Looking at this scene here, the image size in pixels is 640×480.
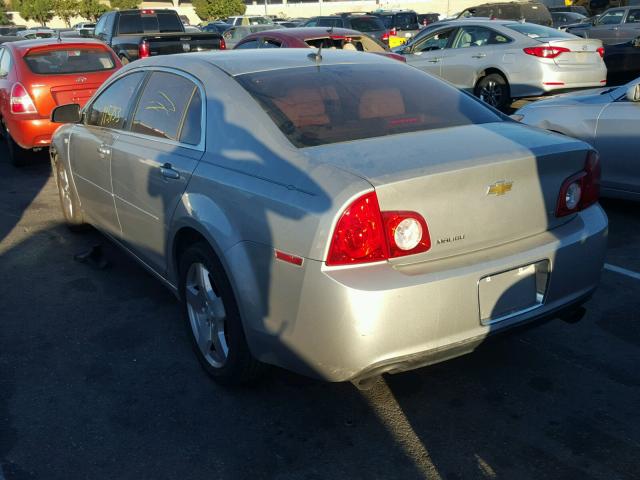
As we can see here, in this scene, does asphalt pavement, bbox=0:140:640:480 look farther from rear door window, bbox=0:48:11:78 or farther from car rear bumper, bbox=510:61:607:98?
car rear bumper, bbox=510:61:607:98

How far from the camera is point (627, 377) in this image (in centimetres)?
351

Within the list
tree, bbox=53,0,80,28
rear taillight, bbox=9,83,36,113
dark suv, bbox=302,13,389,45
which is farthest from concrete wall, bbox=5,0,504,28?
rear taillight, bbox=9,83,36,113

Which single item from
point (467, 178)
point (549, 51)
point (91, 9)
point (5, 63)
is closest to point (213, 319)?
point (467, 178)

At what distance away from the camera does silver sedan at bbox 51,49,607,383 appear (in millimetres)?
2727

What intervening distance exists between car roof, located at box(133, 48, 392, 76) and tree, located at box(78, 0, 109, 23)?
58318 millimetres

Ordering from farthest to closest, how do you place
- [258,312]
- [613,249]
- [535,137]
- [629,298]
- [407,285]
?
Result: [613,249]
[629,298]
[535,137]
[258,312]
[407,285]

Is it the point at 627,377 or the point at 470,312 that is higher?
the point at 470,312

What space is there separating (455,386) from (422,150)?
123 cm

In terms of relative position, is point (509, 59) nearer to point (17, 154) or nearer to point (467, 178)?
point (17, 154)

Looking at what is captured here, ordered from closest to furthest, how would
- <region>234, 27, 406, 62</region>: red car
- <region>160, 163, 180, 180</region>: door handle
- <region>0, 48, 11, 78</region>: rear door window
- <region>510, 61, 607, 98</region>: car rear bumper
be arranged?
<region>160, 163, 180, 180</region>: door handle
<region>0, 48, 11, 78</region>: rear door window
<region>510, 61, 607, 98</region>: car rear bumper
<region>234, 27, 406, 62</region>: red car

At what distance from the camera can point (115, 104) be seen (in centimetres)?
474

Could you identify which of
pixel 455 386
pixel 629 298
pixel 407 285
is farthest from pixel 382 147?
pixel 629 298

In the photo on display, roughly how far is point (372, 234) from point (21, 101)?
23.7 ft

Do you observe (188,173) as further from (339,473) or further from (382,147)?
(339,473)
